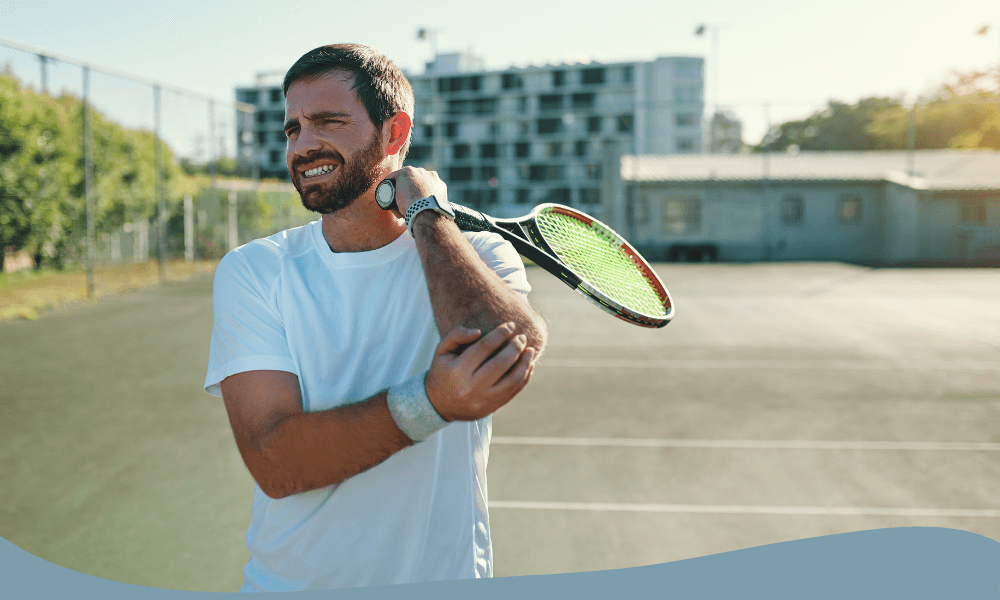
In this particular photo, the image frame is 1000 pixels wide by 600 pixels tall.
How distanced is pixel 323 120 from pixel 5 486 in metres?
5.14

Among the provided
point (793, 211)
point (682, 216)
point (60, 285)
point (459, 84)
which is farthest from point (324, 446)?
point (459, 84)

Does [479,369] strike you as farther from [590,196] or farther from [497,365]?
[590,196]

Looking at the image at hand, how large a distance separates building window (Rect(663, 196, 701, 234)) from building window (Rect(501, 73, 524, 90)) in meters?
38.1

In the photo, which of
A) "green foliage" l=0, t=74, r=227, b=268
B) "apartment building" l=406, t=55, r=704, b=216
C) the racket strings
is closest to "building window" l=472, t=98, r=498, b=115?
"apartment building" l=406, t=55, r=704, b=216

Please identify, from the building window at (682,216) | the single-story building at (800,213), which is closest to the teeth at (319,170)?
the single-story building at (800,213)

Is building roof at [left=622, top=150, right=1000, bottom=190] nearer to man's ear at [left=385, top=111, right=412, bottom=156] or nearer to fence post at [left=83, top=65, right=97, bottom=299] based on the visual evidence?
fence post at [left=83, top=65, right=97, bottom=299]

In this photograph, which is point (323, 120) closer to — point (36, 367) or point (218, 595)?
point (218, 595)

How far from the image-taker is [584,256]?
188 centimetres

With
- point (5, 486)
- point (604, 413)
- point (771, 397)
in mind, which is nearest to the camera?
point (5, 486)

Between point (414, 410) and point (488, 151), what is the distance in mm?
59135

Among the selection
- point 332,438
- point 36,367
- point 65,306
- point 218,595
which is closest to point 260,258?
point 332,438

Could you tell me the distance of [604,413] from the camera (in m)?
7.17

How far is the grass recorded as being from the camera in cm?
1238

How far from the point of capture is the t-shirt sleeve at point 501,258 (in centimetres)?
138
